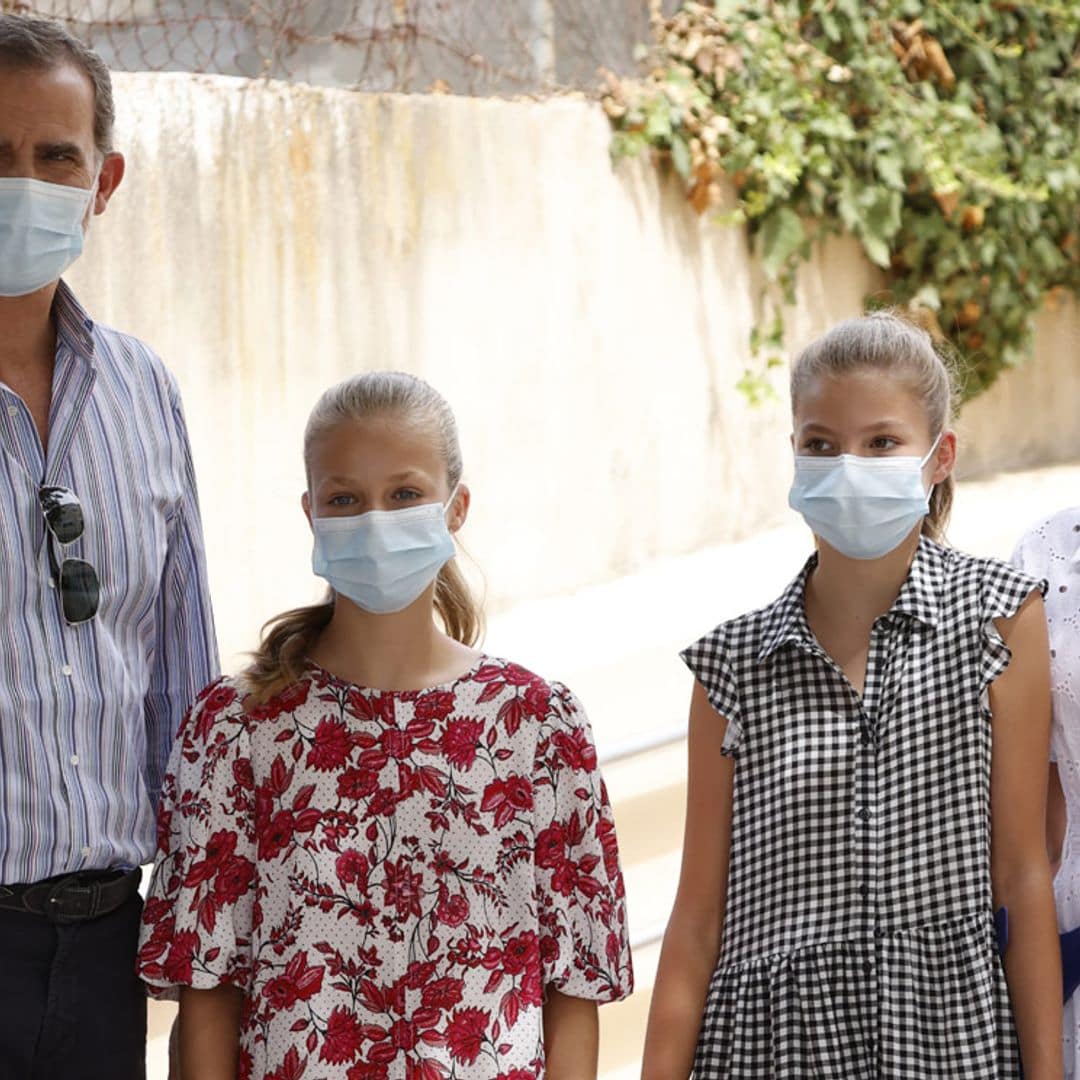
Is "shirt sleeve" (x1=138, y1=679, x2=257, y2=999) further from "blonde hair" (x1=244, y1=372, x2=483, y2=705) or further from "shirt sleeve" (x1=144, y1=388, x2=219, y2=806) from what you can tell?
"shirt sleeve" (x1=144, y1=388, x2=219, y2=806)

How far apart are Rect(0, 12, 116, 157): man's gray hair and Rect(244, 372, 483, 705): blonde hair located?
1.48 ft

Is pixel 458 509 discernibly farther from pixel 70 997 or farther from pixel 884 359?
pixel 70 997

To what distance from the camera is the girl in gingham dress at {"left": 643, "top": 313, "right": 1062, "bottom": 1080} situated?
2.15 m

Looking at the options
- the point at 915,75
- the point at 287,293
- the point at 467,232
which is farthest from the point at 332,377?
the point at 915,75

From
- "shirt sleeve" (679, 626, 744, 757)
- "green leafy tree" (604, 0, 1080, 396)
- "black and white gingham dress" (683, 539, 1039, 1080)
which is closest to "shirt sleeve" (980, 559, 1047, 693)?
"black and white gingham dress" (683, 539, 1039, 1080)

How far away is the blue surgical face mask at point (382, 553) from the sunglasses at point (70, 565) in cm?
27

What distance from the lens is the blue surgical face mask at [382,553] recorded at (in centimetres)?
218

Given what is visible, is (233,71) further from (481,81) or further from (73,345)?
(73,345)

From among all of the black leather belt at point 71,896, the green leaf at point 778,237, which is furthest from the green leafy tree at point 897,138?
the black leather belt at point 71,896

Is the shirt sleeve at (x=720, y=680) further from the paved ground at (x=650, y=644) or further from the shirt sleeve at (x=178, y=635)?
the paved ground at (x=650, y=644)

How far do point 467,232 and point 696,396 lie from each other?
1.31m

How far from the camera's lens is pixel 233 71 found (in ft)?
17.7

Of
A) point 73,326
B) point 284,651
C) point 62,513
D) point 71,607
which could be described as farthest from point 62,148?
point 284,651

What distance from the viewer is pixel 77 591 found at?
85.4 inches
